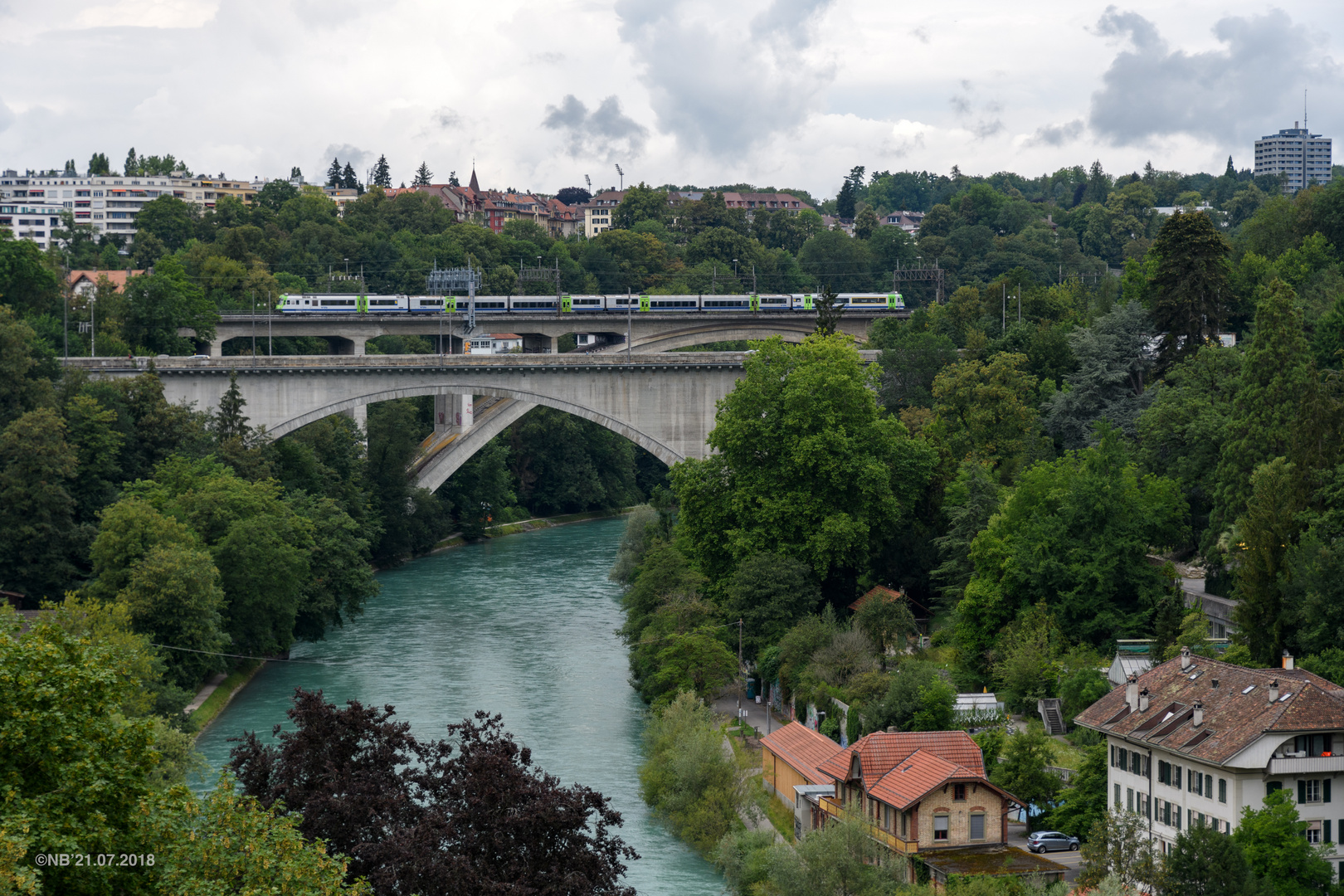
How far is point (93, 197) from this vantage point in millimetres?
135250

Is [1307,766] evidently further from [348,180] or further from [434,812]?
[348,180]

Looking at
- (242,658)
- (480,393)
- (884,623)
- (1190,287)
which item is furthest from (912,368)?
(242,658)

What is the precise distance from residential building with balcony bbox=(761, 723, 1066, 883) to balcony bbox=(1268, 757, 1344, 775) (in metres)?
3.27

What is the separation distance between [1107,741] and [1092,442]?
61.4 feet

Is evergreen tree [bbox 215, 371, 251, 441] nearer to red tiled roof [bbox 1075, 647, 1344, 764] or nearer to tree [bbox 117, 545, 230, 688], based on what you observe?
tree [bbox 117, 545, 230, 688]

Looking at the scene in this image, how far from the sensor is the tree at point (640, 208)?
114 metres

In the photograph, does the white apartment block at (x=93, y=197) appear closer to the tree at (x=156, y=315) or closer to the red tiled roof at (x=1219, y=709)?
the tree at (x=156, y=315)

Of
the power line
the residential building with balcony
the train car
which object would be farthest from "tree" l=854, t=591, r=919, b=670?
the train car

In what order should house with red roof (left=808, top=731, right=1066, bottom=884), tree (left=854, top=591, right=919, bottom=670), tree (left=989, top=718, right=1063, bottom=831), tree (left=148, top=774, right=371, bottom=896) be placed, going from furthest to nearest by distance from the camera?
tree (left=854, top=591, right=919, bottom=670) < tree (left=989, top=718, right=1063, bottom=831) < house with red roof (left=808, top=731, right=1066, bottom=884) < tree (left=148, top=774, right=371, bottom=896)

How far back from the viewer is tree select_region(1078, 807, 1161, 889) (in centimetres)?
2070

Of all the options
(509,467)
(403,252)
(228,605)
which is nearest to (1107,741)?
(228,605)

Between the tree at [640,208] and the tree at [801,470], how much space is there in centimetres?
7476

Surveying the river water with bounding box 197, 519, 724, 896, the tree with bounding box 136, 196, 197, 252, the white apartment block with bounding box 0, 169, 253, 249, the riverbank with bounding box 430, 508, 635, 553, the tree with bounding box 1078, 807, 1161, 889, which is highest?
the white apartment block with bounding box 0, 169, 253, 249

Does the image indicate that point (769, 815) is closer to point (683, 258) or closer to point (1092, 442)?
point (1092, 442)
